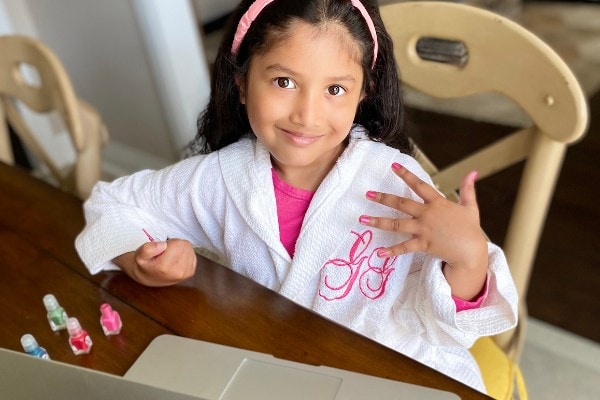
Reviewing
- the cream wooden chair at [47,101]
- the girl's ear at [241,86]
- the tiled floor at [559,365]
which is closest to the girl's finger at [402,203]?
the girl's ear at [241,86]

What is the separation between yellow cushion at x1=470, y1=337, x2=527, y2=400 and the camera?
97 cm

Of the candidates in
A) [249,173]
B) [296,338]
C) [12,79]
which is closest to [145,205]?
[249,173]

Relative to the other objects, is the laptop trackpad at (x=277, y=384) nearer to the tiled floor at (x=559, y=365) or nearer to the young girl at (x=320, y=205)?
the young girl at (x=320, y=205)

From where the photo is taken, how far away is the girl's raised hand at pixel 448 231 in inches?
27.2

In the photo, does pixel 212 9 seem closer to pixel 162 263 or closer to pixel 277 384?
pixel 162 263

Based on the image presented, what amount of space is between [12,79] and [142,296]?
0.79 meters

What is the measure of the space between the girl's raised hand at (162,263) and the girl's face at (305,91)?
17cm

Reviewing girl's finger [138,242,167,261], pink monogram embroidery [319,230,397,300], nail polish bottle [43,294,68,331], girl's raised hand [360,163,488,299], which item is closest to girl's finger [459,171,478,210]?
girl's raised hand [360,163,488,299]

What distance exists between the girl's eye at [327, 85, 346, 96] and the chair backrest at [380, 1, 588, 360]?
28cm

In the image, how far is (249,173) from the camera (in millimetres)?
906

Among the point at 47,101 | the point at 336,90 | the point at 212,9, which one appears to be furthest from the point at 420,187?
the point at 212,9

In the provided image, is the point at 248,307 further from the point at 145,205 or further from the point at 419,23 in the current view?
the point at 419,23

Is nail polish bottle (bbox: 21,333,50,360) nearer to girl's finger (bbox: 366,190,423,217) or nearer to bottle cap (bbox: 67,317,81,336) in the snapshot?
bottle cap (bbox: 67,317,81,336)

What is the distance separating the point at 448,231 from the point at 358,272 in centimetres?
20
